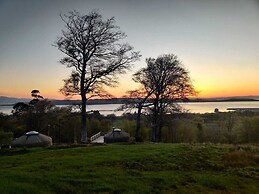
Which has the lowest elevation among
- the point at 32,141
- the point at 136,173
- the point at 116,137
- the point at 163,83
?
the point at 116,137

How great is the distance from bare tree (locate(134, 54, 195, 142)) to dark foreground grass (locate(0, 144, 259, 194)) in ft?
26.4

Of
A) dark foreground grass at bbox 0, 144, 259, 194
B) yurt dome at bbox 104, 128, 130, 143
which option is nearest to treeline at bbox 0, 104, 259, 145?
yurt dome at bbox 104, 128, 130, 143

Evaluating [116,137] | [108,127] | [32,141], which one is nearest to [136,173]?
[32,141]

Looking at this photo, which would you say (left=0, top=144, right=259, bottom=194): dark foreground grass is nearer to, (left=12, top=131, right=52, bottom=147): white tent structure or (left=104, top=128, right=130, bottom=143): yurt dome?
(left=12, top=131, right=52, bottom=147): white tent structure

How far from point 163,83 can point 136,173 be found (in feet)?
35.1

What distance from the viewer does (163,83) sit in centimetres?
1577

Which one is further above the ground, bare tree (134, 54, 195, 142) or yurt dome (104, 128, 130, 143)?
bare tree (134, 54, 195, 142)

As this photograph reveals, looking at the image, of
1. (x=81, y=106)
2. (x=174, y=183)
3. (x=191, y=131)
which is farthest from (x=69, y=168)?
(x=191, y=131)

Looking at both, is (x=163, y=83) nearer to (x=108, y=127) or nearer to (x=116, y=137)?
(x=116, y=137)

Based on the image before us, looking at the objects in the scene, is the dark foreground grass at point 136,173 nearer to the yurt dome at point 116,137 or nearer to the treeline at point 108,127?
the yurt dome at point 116,137

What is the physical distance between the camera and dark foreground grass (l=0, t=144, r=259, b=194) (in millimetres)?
4598

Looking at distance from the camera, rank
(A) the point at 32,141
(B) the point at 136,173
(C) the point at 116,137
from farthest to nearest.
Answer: (C) the point at 116,137, (A) the point at 32,141, (B) the point at 136,173

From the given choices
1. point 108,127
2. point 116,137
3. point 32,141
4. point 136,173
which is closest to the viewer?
point 136,173

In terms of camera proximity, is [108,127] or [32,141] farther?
[108,127]
